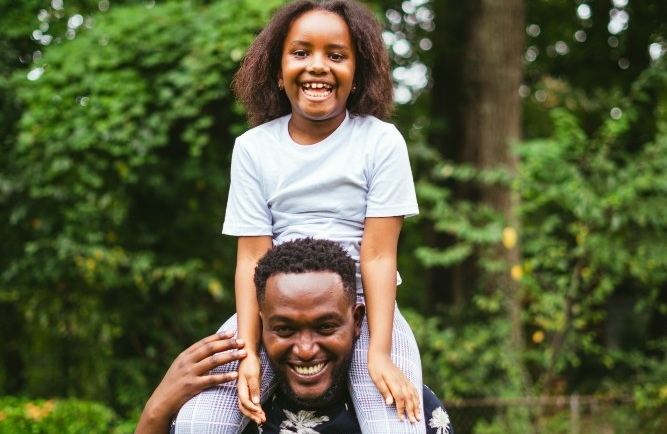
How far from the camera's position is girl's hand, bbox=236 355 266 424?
246 cm

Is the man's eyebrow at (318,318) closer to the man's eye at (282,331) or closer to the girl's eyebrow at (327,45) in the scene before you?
the man's eye at (282,331)

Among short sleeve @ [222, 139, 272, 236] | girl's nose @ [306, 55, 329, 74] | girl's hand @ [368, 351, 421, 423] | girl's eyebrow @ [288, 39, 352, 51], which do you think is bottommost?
girl's hand @ [368, 351, 421, 423]

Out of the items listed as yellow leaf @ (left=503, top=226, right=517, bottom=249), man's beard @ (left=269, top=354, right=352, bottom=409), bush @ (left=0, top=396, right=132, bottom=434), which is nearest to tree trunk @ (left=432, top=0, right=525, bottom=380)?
yellow leaf @ (left=503, top=226, right=517, bottom=249)

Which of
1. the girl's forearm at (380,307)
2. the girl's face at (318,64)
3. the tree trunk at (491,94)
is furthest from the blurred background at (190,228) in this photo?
the girl's forearm at (380,307)

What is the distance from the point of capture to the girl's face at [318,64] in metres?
2.68

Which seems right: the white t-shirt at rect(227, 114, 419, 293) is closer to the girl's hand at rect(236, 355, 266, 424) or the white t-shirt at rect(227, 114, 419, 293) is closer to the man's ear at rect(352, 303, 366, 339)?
the man's ear at rect(352, 303, 366, 339)

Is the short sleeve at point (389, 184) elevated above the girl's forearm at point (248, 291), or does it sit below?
above

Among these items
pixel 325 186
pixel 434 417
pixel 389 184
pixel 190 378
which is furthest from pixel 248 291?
pixel 434 417

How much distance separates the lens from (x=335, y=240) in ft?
8.94

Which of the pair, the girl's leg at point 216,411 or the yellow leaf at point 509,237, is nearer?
the girl's leg at point 216,411

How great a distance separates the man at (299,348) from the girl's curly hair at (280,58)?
629 mm

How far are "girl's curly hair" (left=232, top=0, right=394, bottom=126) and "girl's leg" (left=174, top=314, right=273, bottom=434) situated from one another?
1013mm

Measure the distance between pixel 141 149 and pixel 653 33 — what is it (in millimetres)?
Result: 6721

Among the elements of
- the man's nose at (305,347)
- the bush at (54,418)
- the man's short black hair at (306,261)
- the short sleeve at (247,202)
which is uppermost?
the short sleeve at (247,202)
